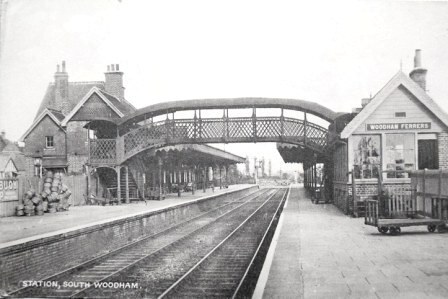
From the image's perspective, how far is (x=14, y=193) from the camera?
642 inches

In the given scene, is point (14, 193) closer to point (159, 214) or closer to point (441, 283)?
point (159, 214)

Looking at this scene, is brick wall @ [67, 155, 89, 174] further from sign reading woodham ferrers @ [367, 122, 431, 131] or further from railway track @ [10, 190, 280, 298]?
sign reading woodham ferrers @ [367, 122, 431, 131]

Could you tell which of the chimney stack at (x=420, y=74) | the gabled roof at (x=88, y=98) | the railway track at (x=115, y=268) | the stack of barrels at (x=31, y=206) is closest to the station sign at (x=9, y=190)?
the stack of barrels at (x=31, y=206)

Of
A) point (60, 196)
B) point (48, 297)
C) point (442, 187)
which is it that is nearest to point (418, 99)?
point (442, 187)

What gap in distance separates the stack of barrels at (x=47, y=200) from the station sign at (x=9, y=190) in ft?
1.30

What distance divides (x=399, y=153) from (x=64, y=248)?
438 inches

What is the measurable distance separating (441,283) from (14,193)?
14.9 meters

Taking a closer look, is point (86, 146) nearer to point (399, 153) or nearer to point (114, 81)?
point (114, 81)

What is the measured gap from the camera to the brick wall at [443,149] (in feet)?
49.0

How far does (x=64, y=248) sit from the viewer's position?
10414 millimetres

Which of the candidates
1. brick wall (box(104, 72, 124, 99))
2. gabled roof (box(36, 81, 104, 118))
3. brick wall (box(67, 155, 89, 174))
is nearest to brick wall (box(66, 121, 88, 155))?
brick wall (box(67, 155, 89, 174))

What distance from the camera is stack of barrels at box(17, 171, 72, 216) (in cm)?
1644

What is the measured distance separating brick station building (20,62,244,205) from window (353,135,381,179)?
1211 centimetres

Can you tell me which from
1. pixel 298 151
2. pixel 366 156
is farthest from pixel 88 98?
pixel 366 156
